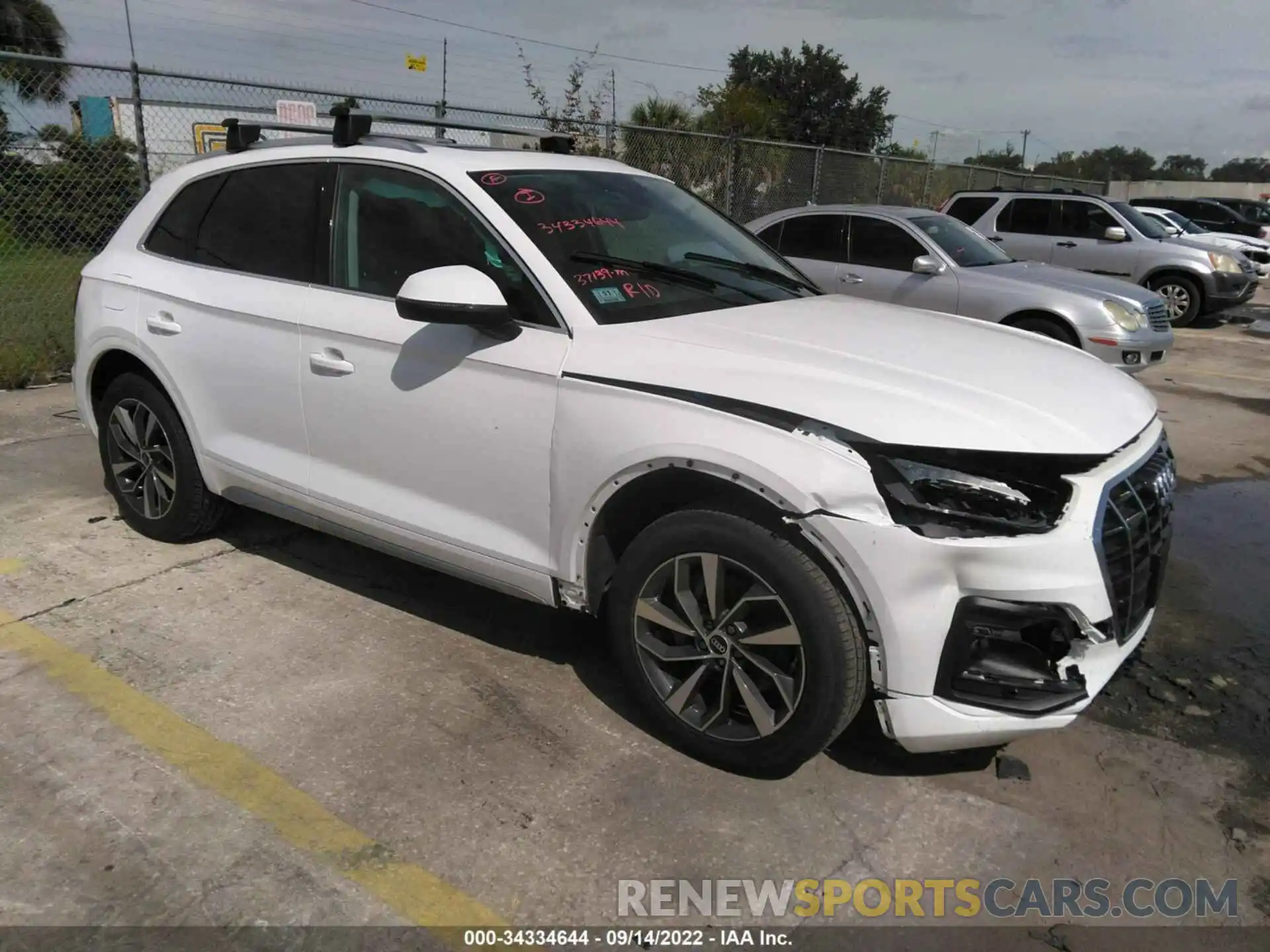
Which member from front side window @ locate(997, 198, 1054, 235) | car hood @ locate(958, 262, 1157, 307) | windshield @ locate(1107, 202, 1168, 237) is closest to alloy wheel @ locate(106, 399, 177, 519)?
car hood @ locate(958, 262, 1157, 307)

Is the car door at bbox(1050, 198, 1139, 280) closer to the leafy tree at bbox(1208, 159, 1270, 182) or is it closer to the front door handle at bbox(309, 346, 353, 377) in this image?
the front door handle at bbox(309, 346, 353, 377)

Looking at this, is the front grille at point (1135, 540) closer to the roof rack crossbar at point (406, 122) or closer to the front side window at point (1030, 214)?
the roof rack crossbar at point (406, 122)

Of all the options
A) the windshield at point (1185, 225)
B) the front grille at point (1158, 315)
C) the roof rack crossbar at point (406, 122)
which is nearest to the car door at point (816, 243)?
the front grille at point (1158, 315)

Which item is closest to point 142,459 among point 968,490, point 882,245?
point 968,490

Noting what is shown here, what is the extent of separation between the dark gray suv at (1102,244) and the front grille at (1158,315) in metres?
3.95

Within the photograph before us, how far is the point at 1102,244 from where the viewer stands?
13.1 meters

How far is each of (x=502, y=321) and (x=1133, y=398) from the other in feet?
6.72

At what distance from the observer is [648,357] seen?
2.91 m

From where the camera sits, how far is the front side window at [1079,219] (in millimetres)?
12922

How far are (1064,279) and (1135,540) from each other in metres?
6.58

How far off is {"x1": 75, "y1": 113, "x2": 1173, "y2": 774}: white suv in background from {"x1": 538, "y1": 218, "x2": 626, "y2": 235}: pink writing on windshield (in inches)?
0.5

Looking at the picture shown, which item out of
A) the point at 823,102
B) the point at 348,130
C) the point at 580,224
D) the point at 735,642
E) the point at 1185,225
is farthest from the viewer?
the point at 823,102

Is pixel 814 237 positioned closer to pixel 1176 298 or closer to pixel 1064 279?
pixel 1064 279

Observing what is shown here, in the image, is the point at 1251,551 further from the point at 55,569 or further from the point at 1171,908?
the point at 55,569
